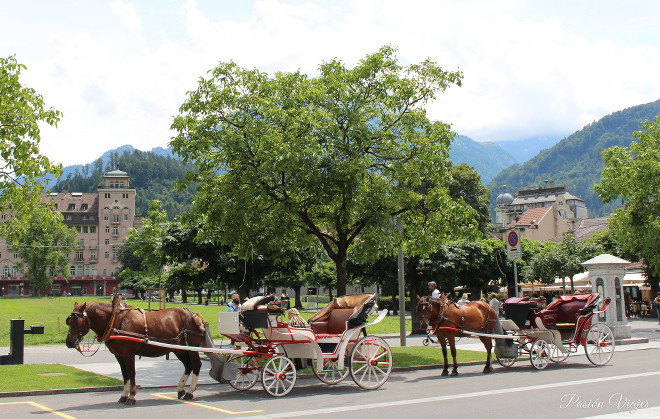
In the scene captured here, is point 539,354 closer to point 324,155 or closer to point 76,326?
point 324,155

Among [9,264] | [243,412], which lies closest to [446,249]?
[243,412]

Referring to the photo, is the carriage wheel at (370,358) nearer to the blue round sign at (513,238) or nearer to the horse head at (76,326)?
the horse head at (76,326)

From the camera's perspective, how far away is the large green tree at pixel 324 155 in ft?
55.0

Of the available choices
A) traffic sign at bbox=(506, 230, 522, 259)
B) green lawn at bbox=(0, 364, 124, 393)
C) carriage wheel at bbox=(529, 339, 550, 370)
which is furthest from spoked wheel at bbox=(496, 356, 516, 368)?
green lawn at bbox=(0, 364, 124, 393)

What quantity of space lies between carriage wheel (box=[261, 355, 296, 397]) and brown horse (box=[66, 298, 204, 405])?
4.46 ft

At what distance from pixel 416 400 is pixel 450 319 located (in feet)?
13.2

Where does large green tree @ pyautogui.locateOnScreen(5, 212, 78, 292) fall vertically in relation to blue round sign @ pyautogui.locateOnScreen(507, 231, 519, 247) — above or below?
above

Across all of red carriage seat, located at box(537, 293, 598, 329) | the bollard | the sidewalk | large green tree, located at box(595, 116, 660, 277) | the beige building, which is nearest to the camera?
the sidewalk

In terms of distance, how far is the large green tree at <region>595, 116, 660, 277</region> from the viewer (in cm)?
3055

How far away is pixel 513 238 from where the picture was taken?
19609 mm

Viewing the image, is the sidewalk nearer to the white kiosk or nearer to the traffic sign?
the white kiosk

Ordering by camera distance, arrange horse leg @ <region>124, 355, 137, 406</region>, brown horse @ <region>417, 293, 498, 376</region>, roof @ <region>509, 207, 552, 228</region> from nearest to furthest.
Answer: horse leg @ <region>124, 355, 137, 406</region> → brown horse @ <region>417, 293, 498, 376</region> → roof @ <region>509, 207, 552, 228</region>

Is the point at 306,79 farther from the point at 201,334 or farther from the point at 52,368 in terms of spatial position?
the point at 52,368

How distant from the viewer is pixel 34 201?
1708cm
